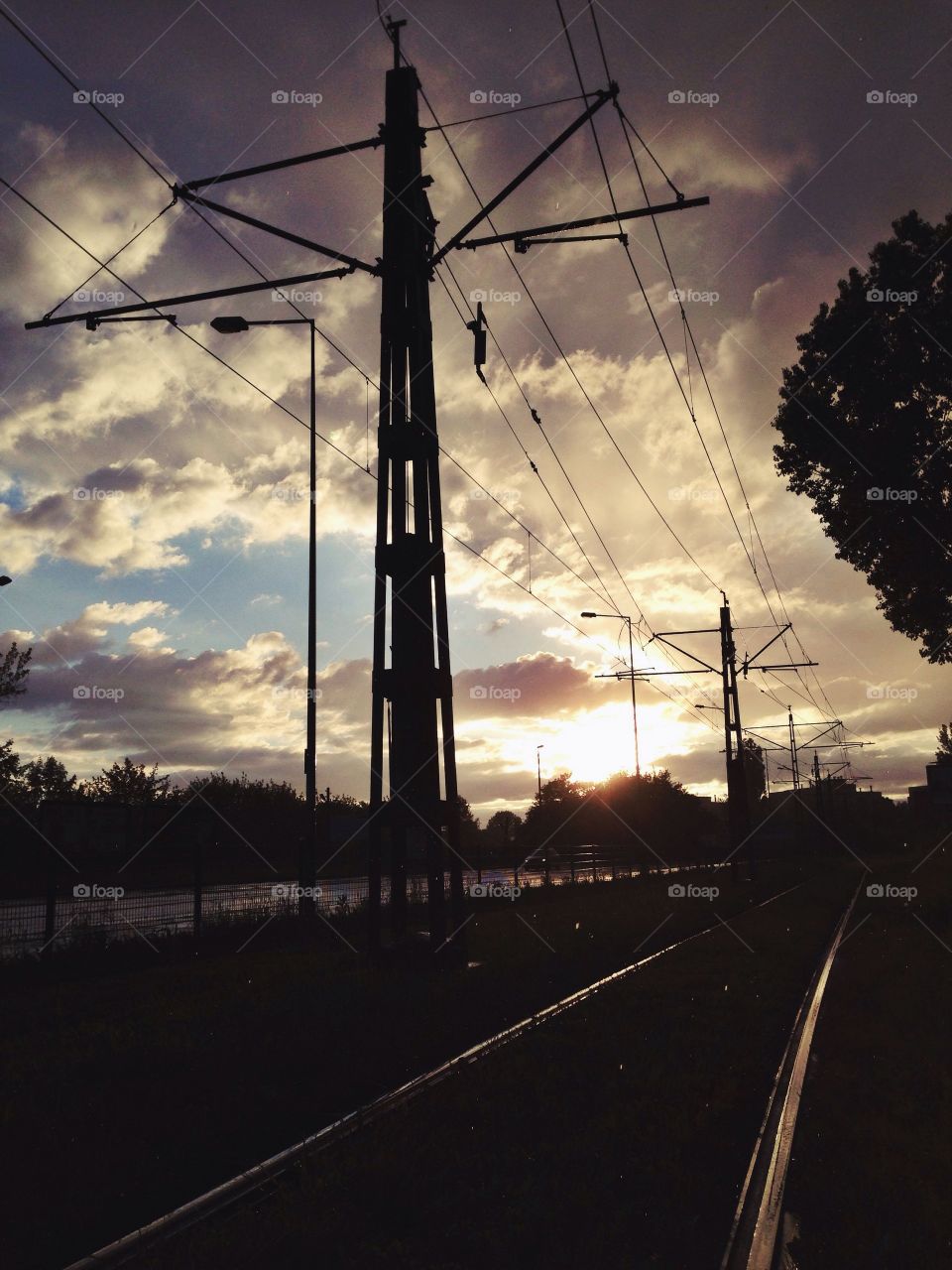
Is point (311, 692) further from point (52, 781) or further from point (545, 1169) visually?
point (52, 781)

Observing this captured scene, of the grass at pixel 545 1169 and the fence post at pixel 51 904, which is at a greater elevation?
the fence post at pixel 51 904

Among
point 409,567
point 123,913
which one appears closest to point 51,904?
point 123,913

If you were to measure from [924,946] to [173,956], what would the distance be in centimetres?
1334

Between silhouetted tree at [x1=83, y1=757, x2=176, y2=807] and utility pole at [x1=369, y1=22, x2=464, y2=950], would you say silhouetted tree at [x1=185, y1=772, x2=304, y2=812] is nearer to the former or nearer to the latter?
silhouetted tree at [x1=83, y1=757, x2=176, y2=807]

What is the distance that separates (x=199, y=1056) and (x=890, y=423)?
21.1 meters

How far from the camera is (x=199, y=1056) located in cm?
768

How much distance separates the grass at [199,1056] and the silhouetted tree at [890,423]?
527 inches

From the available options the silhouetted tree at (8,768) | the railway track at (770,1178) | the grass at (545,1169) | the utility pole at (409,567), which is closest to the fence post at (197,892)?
the utility pole at (409,567)

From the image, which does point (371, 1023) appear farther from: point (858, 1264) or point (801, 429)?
point (801, 429)

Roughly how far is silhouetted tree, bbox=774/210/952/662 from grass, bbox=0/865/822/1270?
1338 centimetres

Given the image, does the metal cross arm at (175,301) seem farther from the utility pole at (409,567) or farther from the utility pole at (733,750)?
the utility pole at (733,750)

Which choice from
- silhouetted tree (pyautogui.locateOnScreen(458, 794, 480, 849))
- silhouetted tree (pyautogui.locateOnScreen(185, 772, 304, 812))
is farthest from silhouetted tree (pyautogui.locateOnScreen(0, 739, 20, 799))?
silhouetted tree (pyautogui.locateOnScreen(458, 794, 480, 849))

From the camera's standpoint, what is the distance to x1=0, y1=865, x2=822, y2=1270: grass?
5.02 metres

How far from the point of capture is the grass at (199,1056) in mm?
5020
